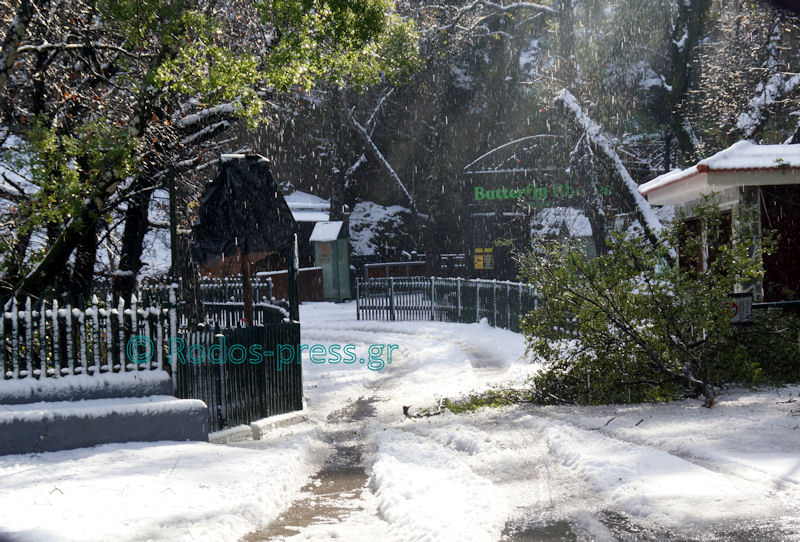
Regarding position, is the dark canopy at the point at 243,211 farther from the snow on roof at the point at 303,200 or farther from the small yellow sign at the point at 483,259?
the snow on roof at the point at 303,200

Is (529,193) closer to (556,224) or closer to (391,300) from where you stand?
(556,224)

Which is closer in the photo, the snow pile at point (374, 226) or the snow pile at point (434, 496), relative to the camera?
the snow pile at point (434, 496)

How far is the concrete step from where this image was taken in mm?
7410

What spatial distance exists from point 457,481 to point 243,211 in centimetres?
600

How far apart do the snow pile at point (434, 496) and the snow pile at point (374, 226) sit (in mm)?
29649

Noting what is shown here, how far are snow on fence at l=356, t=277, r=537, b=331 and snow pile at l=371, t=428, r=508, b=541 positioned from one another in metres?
11.3

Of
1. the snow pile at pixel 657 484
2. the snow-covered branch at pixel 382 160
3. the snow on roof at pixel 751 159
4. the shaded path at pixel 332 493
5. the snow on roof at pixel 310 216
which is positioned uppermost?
the snow-covered branch at pixel 382 160

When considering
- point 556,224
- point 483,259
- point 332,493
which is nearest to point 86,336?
point 332,493

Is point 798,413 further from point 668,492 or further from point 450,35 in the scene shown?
point 450,35

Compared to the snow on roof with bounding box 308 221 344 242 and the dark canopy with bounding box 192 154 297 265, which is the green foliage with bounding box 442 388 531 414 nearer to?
the dark canopy with bounding box 192 154 297 265

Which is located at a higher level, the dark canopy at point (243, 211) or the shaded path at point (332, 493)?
the dark canopy at point (243, 211)

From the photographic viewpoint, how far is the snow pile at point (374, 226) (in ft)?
123

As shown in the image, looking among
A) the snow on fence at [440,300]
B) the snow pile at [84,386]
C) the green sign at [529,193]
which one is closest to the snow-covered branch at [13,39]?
the snow pile at [84,386]

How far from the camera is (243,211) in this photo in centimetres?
1081
